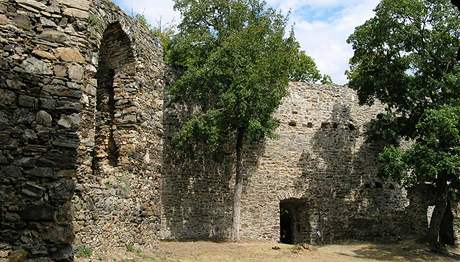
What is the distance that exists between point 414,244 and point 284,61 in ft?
26.6

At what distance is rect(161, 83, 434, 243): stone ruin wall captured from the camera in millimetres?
17672

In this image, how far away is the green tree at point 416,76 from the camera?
52.6 ft

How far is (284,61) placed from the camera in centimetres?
1672

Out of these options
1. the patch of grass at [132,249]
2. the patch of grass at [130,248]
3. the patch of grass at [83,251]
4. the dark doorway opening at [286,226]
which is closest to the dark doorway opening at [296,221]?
the dark doorway opening at [286,226]

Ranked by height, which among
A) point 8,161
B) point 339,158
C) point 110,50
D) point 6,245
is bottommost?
point 6,245

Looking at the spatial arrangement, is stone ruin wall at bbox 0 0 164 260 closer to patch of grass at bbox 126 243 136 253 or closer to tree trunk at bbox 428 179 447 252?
patch of grass at bbox 126 243 136 253

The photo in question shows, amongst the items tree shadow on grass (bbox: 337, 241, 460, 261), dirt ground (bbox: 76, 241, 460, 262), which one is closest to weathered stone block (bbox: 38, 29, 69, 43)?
dirt ground (bbox: 76, 241, 460, 262)

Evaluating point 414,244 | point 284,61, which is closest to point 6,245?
point 284,61

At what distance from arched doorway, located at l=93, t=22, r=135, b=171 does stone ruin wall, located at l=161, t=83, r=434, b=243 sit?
6.28 metres

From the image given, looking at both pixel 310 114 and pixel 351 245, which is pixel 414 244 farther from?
pixel 310 114

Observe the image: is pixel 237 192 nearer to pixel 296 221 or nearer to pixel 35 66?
pixel 296 221

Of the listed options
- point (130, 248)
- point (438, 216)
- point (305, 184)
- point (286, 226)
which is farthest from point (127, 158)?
point (286, 226)

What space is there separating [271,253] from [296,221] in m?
6.31

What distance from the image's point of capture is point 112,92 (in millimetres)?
11344
